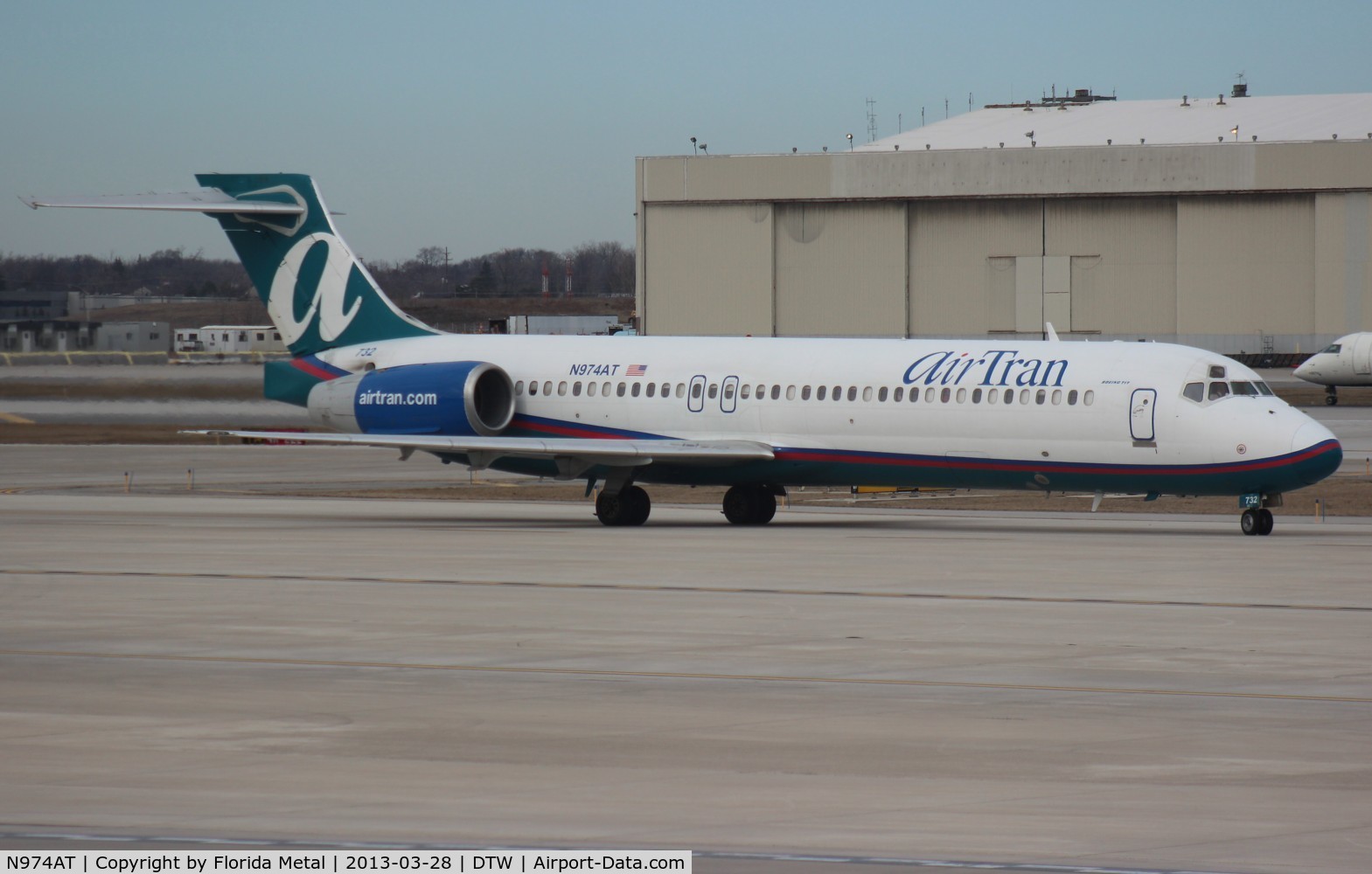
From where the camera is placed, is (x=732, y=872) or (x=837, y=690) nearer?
(x=732, y=872)

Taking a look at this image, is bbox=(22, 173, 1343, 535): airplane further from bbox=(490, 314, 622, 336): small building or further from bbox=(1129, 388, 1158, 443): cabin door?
bbox=(490, 314, 622, 336): small building

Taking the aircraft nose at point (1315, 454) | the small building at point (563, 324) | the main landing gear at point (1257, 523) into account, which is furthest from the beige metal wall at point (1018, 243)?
the aircraft nose at point (1315, 454)

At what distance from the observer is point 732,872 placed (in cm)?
799

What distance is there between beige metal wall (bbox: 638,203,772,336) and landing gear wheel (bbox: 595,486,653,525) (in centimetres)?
4999

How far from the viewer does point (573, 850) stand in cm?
830

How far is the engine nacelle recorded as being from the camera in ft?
105

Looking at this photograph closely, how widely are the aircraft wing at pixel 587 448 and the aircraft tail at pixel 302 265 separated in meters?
4.80

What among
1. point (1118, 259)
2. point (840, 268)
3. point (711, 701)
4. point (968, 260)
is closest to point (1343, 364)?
point (1118, 259)

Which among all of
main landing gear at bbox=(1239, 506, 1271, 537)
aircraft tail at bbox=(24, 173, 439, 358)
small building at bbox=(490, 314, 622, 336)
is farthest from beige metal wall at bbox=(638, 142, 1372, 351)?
main landing gear at bbox=(1239, 506, 1271, 537)

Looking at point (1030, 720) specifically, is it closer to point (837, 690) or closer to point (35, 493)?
point (837, 690)

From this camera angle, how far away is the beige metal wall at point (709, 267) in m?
81.1

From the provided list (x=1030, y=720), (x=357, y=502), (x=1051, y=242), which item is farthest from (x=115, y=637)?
(x=1051, y=242)

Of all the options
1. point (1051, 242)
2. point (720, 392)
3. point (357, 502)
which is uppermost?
point (1051, 242)

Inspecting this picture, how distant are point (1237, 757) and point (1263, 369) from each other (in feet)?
224
